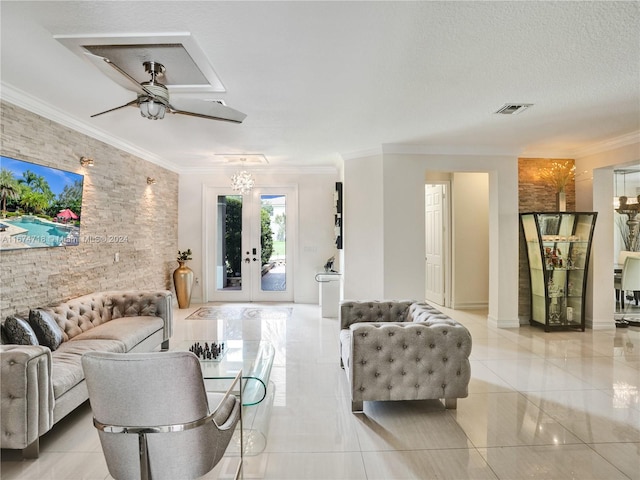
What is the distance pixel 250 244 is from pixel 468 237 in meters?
4.18

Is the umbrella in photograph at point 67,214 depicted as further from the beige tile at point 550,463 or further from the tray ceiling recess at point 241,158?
the beige tile at point 550,463

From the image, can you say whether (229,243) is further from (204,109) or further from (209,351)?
(204,109)

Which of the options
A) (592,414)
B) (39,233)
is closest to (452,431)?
(592,414)

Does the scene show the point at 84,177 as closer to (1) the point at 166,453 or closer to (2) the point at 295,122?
(2) the point at 295,122

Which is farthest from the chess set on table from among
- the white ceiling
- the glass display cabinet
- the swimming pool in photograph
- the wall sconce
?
the glass display cabinet

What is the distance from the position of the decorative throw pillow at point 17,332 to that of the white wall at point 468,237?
6066mm

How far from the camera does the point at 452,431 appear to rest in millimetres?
2553

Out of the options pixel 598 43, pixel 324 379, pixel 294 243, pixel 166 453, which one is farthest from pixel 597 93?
pixel 294 243

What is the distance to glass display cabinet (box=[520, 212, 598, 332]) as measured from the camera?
515 cm

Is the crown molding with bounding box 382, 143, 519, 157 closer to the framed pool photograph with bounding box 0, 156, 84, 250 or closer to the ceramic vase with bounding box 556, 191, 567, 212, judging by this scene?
the ceramic vase with bounding box 556, 191, 567, 212

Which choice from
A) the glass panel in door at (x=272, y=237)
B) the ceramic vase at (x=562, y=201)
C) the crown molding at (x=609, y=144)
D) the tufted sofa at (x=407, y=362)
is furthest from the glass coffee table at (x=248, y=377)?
the crown molding at (x=609, y=144)

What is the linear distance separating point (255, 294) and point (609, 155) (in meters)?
6.24

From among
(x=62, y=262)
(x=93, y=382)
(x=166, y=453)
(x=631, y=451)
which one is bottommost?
(x=631, y=451)

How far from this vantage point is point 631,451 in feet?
7.64
